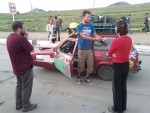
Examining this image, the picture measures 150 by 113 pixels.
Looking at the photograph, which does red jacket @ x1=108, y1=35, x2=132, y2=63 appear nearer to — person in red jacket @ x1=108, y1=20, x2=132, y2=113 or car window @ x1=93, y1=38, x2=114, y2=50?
person in red jacket @ x1=108, y1=20, x2=132, y2=113

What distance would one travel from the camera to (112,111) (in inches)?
196

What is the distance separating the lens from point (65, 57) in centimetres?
700

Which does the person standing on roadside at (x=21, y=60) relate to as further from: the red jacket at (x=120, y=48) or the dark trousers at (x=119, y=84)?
the dark trousers at (x=119, y=84)

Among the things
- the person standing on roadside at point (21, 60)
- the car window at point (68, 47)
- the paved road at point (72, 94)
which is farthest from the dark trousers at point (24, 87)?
the car window at point (68, 47)

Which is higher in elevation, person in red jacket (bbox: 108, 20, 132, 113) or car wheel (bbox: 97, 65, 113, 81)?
person in red jacket (bbox: 108, 20, 132, 113)

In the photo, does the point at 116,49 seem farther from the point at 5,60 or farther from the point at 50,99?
the point at 5,60

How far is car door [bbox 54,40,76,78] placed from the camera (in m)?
6.72

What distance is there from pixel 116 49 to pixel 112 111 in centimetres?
136

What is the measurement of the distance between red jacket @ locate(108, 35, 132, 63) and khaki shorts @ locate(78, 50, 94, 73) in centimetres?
190

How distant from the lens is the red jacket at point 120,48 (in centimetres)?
448

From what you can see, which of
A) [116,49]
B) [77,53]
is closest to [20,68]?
[116,49]

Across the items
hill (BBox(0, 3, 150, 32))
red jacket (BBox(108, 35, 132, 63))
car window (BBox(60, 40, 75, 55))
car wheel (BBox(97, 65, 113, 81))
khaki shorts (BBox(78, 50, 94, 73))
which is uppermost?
hill (BBox(0, 3, 150, 32))

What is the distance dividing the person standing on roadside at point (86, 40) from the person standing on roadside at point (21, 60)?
6.14 ft

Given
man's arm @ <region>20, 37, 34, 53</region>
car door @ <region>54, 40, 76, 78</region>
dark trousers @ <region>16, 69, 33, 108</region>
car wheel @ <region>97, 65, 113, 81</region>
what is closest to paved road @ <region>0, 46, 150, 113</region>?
car wheel @ <region>97, 65, 113, 81</region>
